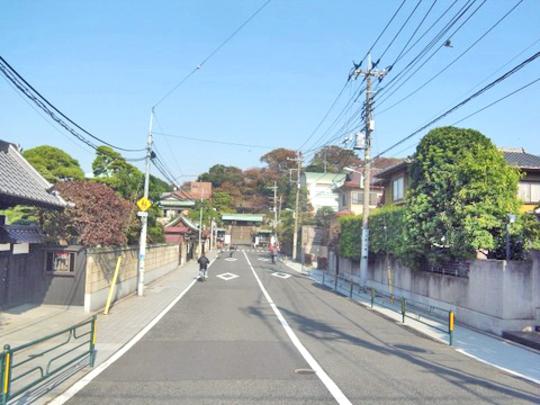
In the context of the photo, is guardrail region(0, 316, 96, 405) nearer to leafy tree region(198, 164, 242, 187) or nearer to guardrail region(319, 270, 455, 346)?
guardrail region(319, 270, 455, 346)

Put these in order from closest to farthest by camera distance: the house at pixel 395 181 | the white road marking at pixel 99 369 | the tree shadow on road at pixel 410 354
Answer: the white road marking at pixel 99 369 → the tree shadow on road at pixel 410 354 → the house at pixel 395 181

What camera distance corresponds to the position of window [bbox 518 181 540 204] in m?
25.5

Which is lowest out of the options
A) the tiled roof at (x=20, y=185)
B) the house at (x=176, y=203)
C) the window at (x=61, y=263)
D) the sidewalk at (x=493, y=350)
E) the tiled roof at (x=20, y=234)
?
the sidewalk at (x=493, y=350)

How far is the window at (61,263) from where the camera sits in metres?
16.3

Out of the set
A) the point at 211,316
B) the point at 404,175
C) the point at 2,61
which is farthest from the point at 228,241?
the point at 2,61

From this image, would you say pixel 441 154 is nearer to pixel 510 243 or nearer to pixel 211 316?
pixel 510 243

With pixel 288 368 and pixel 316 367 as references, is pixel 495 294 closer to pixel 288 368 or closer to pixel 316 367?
pixel 316 367

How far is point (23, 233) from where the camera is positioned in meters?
15.6

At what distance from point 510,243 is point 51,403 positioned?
1363 cm

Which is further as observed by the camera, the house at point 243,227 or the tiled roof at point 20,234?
the house at point 243,227

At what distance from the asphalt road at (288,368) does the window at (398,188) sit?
15.8 m

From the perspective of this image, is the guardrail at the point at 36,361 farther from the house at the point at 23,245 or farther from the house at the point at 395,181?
the house at the point at 395,181

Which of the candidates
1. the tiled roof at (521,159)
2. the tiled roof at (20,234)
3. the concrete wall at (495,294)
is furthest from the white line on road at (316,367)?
the tiled roof at (521,159)

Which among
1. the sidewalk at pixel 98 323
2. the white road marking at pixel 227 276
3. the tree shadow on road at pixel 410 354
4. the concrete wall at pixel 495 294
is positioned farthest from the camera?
the white road marking at pixel 227 276
